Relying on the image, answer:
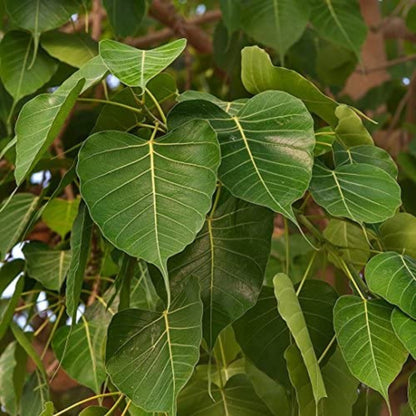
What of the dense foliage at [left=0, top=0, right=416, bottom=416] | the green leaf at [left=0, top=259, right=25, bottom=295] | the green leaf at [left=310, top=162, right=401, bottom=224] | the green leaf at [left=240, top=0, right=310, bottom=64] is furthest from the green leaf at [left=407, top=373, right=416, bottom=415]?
the green leaf at [left=240, top=0, right=310, bottom=64]

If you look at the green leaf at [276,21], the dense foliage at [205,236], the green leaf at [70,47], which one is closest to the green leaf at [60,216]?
the dense foliage at [205,236]

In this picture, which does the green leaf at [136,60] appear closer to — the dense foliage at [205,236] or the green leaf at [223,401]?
the dense foliage at [205,236]

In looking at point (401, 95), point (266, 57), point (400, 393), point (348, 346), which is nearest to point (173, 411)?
point (348, 346)

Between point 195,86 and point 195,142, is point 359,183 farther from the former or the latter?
point 195,86

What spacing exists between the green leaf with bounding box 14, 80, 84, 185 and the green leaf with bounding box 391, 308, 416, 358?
0.29 meters

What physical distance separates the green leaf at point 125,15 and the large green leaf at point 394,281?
1.73 feet

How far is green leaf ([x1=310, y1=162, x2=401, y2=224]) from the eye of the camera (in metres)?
0.70

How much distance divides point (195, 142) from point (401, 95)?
1160mm

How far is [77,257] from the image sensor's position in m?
0.69

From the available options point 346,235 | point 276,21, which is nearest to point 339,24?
point 276,21

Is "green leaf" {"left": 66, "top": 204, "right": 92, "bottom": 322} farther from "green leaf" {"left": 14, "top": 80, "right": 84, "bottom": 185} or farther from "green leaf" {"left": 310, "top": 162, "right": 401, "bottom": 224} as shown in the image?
"green leaf" {"left": 310, "top": 162, "right": 401, "bottom": 224}

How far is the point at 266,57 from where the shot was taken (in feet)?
2.51

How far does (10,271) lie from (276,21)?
49cm

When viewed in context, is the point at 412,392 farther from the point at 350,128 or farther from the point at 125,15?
the point at 125,15
